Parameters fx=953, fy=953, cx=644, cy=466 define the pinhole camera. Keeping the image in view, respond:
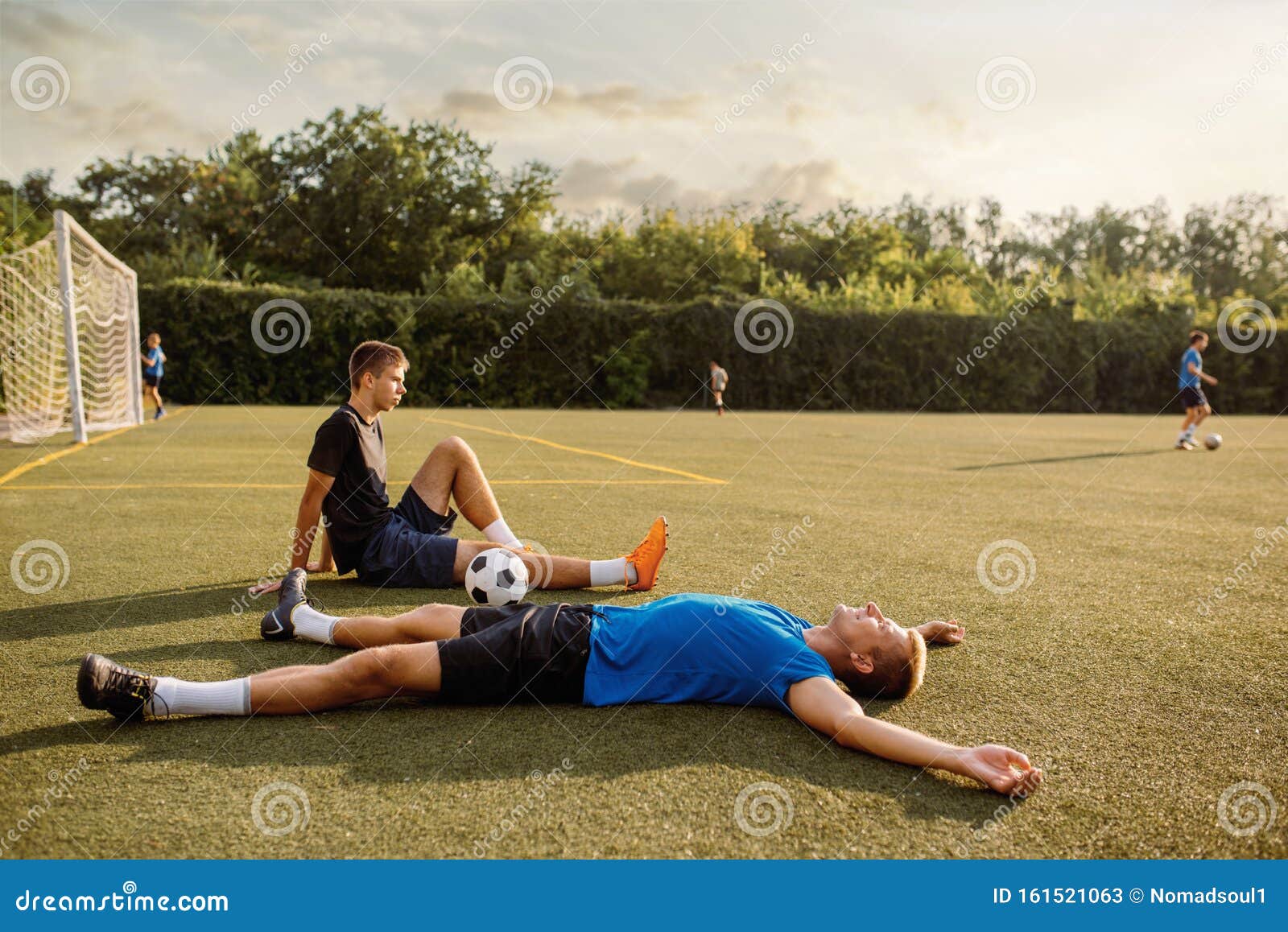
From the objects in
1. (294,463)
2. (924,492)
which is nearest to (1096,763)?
(924,492)

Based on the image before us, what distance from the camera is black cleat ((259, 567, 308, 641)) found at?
164 inches

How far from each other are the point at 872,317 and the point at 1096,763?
106 ft

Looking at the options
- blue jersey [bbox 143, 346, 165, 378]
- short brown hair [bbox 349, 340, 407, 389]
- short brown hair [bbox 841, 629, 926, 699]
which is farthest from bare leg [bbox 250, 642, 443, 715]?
blue jersey [bbox 143, 346, 165, 378]

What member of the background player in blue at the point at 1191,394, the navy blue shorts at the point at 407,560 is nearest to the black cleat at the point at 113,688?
the navy blue shorts at the point at 407,560

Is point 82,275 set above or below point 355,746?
above

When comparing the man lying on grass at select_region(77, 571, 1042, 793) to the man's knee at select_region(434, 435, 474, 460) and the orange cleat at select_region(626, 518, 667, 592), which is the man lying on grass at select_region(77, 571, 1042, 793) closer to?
the orange cleat at select_region(626, 518, 667, 592)

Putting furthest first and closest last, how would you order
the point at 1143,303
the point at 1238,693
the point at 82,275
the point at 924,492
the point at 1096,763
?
1. the point at 1143,303
2. the point at 82,275
3. the point at 924,492
4. the point at 1238,693
5. the point at 1096,763

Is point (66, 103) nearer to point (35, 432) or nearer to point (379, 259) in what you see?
point (35, 432)

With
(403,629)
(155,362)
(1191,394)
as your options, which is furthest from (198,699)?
(155,362)

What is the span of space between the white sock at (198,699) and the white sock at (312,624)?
0.73 metres

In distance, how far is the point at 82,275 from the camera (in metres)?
16.7

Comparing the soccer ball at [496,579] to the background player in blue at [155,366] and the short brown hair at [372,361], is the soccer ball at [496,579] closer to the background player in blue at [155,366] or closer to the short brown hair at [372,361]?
the short brown hair at [372,361]

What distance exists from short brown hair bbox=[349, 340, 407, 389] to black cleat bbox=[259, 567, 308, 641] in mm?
1283

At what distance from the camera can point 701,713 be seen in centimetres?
347
